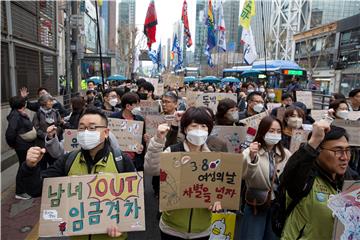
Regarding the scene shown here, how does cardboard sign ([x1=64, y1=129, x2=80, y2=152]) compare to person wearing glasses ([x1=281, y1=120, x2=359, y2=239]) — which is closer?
person wearing glasses ([x1=281, y1=120, x2=359, y2=239])

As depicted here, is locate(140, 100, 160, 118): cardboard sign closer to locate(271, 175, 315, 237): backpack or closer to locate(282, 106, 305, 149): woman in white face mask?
locate(282, 106, 305, 149): woman in white face mask

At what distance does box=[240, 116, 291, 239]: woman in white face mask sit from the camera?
3.08 metres

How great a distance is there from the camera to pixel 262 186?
314 centimetres

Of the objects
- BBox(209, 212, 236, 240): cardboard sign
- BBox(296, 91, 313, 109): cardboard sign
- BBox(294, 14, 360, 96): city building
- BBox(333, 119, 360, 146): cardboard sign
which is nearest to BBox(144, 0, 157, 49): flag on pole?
BBox(296, 91, 313, 109): cardboard sign

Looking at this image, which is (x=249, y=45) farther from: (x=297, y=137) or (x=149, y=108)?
(x=297, y=137)

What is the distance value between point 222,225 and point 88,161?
1.49 metres

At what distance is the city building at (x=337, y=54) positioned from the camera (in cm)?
3831

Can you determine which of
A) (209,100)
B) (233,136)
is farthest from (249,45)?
(233,136)

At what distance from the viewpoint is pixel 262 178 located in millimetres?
3117

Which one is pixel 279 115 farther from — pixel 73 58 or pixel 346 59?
pixel 346 59

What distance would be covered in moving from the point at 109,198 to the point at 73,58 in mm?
12635

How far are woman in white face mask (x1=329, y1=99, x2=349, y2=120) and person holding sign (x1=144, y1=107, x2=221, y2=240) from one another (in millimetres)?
3400

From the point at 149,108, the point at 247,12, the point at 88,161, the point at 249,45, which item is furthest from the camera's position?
the point at 247,12

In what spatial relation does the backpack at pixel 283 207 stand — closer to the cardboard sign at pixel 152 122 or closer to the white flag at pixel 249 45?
the cardboard sign at pixel 152 122
